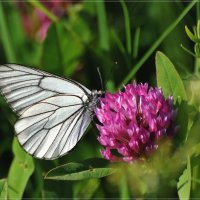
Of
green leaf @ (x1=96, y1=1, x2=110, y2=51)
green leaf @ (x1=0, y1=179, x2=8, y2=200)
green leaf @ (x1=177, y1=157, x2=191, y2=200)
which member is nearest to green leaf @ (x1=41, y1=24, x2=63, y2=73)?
green leaf @ (x1=96, y1=1, x2=110, y2=51)

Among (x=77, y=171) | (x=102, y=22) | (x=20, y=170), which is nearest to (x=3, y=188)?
(x=77, y=171)

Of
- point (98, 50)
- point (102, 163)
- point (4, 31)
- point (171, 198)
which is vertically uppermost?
→ point (4, 31)

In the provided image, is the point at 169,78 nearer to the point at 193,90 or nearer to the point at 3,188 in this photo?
the point at 193,90

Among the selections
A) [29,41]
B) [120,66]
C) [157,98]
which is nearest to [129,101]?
[157,98]

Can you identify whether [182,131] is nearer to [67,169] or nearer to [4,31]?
[67,169]

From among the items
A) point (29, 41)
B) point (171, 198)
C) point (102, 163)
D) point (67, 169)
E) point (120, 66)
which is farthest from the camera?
point (29, 41)

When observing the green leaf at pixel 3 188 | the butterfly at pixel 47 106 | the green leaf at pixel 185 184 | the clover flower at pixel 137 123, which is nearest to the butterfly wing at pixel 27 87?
the butterfly at pixel 47 106
